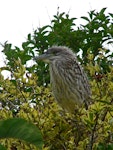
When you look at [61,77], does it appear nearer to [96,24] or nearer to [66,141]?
[96,24]

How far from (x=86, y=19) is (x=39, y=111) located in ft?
6.70

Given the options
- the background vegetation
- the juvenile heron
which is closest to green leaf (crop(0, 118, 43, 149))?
the background vegetation

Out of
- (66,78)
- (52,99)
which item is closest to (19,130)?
(52,99)

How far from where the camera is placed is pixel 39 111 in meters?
2.73

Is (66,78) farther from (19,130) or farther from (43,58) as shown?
(19,130)

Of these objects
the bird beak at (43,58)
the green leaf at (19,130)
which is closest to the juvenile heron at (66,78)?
the bird beak at (43,58)

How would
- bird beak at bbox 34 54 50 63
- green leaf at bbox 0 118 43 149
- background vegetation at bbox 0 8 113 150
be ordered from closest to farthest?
green leaf at bbox 0 118 43 149
background vegetation at bbox 0 8 113 150
bird beak at bbox 34 54 50 63

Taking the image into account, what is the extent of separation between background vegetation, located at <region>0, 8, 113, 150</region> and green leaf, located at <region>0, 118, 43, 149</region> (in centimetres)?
3

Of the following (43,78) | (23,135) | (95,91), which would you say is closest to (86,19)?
(43,78)

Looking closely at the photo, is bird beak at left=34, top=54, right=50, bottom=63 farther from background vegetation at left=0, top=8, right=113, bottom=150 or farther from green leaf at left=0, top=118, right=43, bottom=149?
green leaf at left=0, top=118, right=43, bottom=149

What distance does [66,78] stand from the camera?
4.18 m

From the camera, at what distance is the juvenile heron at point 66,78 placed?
155 inches

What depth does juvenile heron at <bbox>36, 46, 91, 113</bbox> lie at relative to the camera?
3.95 m

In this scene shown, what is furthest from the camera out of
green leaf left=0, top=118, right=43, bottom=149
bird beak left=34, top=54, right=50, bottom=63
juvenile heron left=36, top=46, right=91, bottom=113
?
bird beak left=34, top=54, right=50, bottom=63
